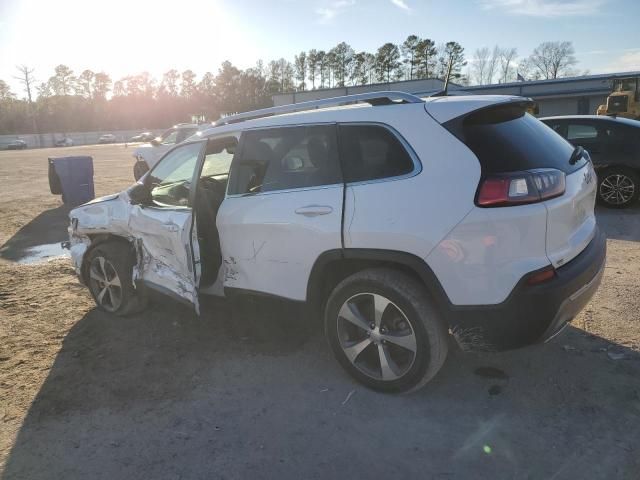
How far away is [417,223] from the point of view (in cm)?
268

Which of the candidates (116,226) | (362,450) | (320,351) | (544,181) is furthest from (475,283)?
(116,226)

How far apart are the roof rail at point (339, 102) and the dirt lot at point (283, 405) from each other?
4.77 feet

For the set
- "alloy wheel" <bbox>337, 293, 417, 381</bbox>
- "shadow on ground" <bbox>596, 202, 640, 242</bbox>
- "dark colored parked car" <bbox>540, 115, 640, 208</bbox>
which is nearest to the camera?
"alloy wheel" <bbox>337, 293, 417, 381</bbox>

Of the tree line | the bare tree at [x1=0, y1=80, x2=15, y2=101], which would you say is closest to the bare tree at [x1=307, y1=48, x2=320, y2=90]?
the tree line

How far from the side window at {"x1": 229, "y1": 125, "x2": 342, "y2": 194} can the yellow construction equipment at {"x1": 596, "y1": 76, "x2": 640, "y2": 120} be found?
24.9 meters

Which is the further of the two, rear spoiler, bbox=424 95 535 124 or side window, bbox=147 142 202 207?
side window, bbox=147 142 202 207

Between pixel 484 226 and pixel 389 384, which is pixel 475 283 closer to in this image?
pixel 484 226

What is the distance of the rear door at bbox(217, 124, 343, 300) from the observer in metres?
3.10

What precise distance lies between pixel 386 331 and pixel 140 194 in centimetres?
246

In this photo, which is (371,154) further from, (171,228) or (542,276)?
(171,228)

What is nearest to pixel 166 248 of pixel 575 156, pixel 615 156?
pixel 575 156

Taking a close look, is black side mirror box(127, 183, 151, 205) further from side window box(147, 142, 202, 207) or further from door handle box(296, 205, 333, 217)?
door handle box(296, 205, 333, 217)

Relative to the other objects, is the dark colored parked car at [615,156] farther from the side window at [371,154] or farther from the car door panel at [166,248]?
the car door panel at [166,248]

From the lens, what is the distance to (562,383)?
3.13 meters
